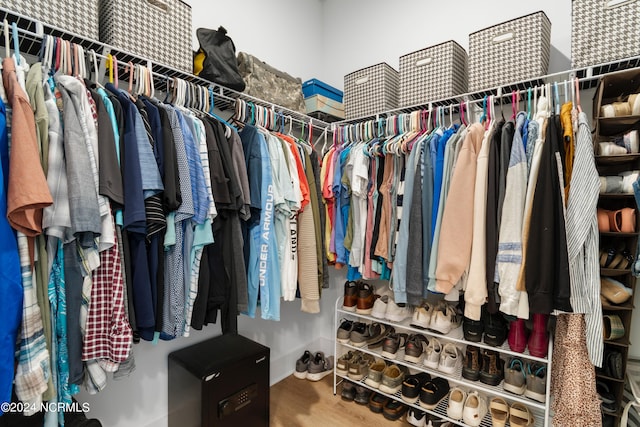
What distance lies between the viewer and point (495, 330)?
1560mm

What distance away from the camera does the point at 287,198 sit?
148 centimetres

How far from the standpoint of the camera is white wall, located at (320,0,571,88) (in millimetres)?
1735

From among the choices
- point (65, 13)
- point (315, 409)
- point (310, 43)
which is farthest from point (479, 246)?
point (310, 43)

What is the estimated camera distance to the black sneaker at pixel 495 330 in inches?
61.3

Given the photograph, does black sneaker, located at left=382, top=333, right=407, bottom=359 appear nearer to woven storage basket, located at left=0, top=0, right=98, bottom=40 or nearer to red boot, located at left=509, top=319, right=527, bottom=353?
red boot, located at left=509, top=319, right=527, bottom=353

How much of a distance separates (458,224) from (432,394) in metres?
1.01

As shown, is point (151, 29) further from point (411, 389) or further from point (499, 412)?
point (499, 412)

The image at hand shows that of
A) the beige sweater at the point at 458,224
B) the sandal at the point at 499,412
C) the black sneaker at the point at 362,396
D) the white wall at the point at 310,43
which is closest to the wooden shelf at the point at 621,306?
the white wall at the point at 310,43

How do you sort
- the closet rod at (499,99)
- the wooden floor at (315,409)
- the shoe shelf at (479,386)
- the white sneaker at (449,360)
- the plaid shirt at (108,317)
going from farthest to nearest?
the wooden floor at (315,409)
the white sneaker at (449,360)
the shoe shelf at (479,386)
the closet rod at (499,99)
the plaid shirt at (108,317)

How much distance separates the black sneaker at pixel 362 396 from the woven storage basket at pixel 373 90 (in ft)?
5.83

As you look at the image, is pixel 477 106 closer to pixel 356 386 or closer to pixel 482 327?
pixel 482 327

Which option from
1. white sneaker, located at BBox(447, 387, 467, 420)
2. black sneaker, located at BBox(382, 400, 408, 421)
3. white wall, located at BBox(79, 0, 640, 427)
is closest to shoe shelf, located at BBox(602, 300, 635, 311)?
white wall, located at BBox(79, 0, 640, 427)

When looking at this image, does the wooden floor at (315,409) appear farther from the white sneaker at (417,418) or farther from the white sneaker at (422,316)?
the white sneaker at (422,316)

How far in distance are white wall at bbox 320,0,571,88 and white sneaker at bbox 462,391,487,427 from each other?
1835mm
